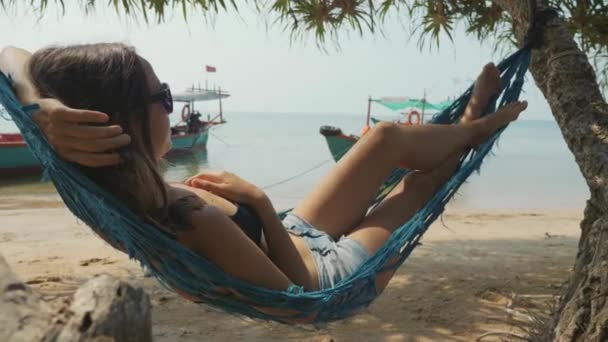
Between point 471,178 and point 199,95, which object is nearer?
point 471,178

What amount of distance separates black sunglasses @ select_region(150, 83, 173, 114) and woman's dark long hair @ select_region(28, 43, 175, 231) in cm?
2

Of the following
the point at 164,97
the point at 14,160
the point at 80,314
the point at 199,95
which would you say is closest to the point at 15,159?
the point at 14,160

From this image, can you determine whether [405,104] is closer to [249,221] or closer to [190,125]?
[190,125]

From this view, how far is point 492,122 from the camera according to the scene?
5.37 feet

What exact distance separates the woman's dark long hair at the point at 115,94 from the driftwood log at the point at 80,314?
0.44 m

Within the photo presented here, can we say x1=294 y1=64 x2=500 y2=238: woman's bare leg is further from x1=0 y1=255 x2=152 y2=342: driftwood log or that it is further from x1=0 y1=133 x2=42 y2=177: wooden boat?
x1=0 y1=133 x2=42 y2=177: wooden boat

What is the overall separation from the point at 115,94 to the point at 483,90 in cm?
107

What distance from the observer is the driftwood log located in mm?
643

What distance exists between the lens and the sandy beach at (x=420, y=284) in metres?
2.08

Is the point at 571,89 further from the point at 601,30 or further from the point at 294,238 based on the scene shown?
the point at 601,30

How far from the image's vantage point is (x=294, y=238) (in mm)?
1478

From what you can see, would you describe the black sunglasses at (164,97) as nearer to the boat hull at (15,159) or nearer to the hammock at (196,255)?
the hammock at (196,255)

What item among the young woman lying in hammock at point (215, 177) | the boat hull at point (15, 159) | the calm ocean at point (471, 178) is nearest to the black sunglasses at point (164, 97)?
the young woman lying in hammock at point (215, 177)

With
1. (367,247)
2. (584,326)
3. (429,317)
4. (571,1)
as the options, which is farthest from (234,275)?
(571,1)
